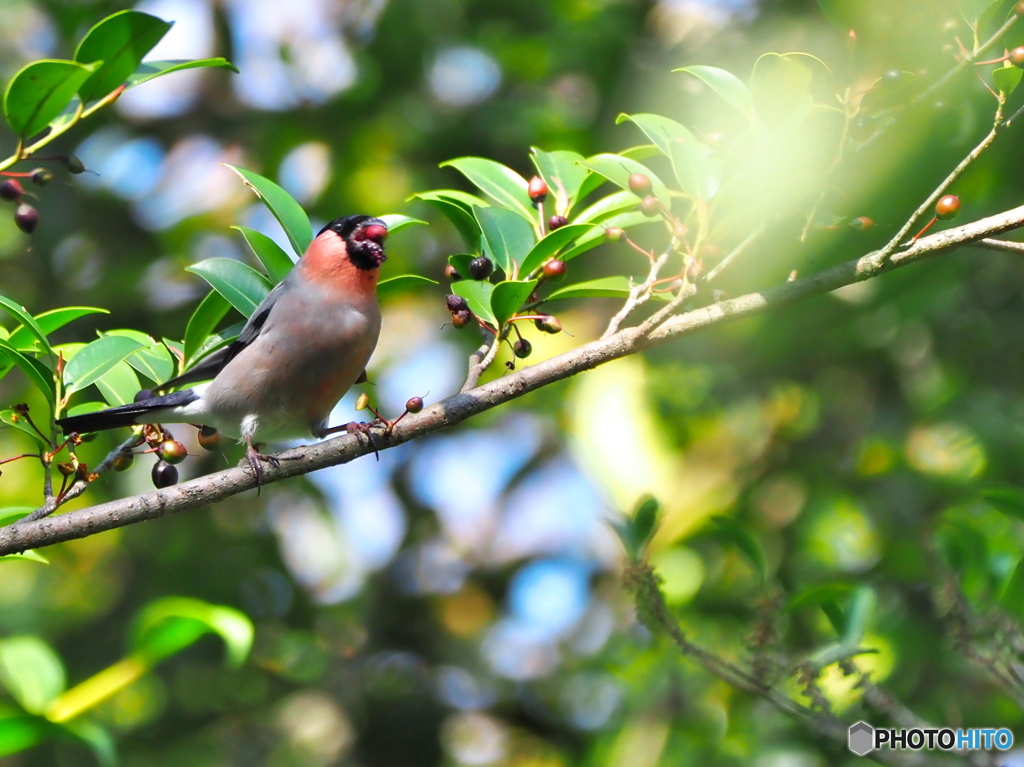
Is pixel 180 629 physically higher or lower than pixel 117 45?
lower

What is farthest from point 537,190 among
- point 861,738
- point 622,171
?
point 861,738

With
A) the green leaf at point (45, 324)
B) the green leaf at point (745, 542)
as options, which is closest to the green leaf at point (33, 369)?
the green leaf at point (45, 324)

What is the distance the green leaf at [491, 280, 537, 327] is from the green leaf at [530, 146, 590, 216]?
52cm

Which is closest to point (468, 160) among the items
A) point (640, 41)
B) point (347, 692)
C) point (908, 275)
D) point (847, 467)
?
point (908, 275)

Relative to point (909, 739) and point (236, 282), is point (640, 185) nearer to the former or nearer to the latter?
point (236, 282)

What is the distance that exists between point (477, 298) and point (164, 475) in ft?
3.42

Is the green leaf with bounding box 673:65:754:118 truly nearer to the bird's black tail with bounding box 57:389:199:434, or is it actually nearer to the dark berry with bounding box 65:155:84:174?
the dark berry with bounding box 65:155:84:174

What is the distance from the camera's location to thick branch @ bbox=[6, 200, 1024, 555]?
96.5 inches

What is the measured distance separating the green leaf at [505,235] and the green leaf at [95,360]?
1004 millimetres

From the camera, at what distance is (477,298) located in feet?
9.14

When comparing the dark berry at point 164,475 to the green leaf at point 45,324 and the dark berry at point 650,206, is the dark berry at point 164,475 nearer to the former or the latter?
the green leaf at point 45,324

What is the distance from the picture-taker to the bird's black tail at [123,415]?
2.86m

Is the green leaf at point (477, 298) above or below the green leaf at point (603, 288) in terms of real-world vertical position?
above

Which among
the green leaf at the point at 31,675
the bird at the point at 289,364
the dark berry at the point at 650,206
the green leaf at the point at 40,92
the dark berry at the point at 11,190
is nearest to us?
the green leaf at the point at 40,92
